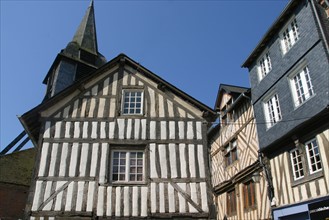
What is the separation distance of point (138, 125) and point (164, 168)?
147cm

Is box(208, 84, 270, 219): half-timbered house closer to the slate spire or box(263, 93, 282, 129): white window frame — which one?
box(263, 93, 282, 129): white window frame

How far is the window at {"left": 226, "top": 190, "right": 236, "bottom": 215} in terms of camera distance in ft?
48.7

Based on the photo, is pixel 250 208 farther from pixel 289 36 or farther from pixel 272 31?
pixel 272 31

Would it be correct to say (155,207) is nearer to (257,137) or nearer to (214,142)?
(257,137)

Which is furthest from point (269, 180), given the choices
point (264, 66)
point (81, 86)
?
point (81, 86)

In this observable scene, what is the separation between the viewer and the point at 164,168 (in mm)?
8008

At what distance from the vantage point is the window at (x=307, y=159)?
9.41 meters

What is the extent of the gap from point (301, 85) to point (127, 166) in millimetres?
6814

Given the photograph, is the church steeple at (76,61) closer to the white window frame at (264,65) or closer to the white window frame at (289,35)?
the white window frame at (264,65)

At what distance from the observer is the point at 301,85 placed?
10586 mm

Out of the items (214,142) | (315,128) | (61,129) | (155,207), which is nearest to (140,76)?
(61,129)

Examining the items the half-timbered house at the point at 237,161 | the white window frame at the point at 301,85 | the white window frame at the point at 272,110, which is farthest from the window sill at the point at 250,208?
the white window frame at the point at 301,85

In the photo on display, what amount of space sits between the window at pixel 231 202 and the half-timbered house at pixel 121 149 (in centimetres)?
768

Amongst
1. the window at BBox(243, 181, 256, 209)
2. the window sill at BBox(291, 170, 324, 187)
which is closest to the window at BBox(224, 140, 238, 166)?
the window at BBox(243, 181, 256, 209)
